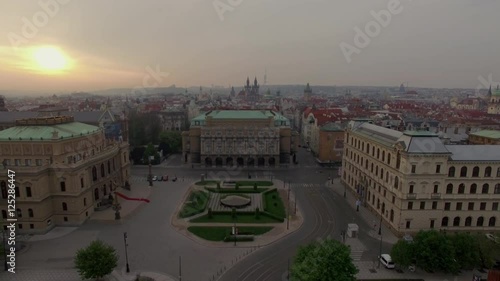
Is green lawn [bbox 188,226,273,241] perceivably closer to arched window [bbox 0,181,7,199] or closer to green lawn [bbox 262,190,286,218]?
green lawn [bbox 262,190,286,218]

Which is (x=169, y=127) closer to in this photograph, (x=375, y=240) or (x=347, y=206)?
(x=347, y=206)

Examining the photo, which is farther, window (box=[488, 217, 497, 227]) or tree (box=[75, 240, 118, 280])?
window (box=[488, 217, 497, 227])

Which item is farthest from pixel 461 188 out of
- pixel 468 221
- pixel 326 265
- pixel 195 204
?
pixel 195 204

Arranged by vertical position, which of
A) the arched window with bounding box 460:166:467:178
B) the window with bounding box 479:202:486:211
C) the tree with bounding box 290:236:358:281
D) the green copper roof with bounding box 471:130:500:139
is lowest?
the window with bounding box 479:202:486:211

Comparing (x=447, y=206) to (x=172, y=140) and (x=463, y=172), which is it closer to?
(x=463, y=172)

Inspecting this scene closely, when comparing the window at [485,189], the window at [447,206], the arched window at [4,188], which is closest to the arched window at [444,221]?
the window at [447,206]

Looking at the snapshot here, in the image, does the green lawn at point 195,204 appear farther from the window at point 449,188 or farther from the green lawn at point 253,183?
the window at point 449,188

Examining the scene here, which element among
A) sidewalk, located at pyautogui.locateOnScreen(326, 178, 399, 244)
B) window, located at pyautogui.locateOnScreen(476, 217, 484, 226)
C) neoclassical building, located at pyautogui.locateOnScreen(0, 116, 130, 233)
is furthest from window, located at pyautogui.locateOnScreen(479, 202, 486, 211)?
neoclassical building, located at pyautogui.locateOnScreen(0, 116, 130, 233)
